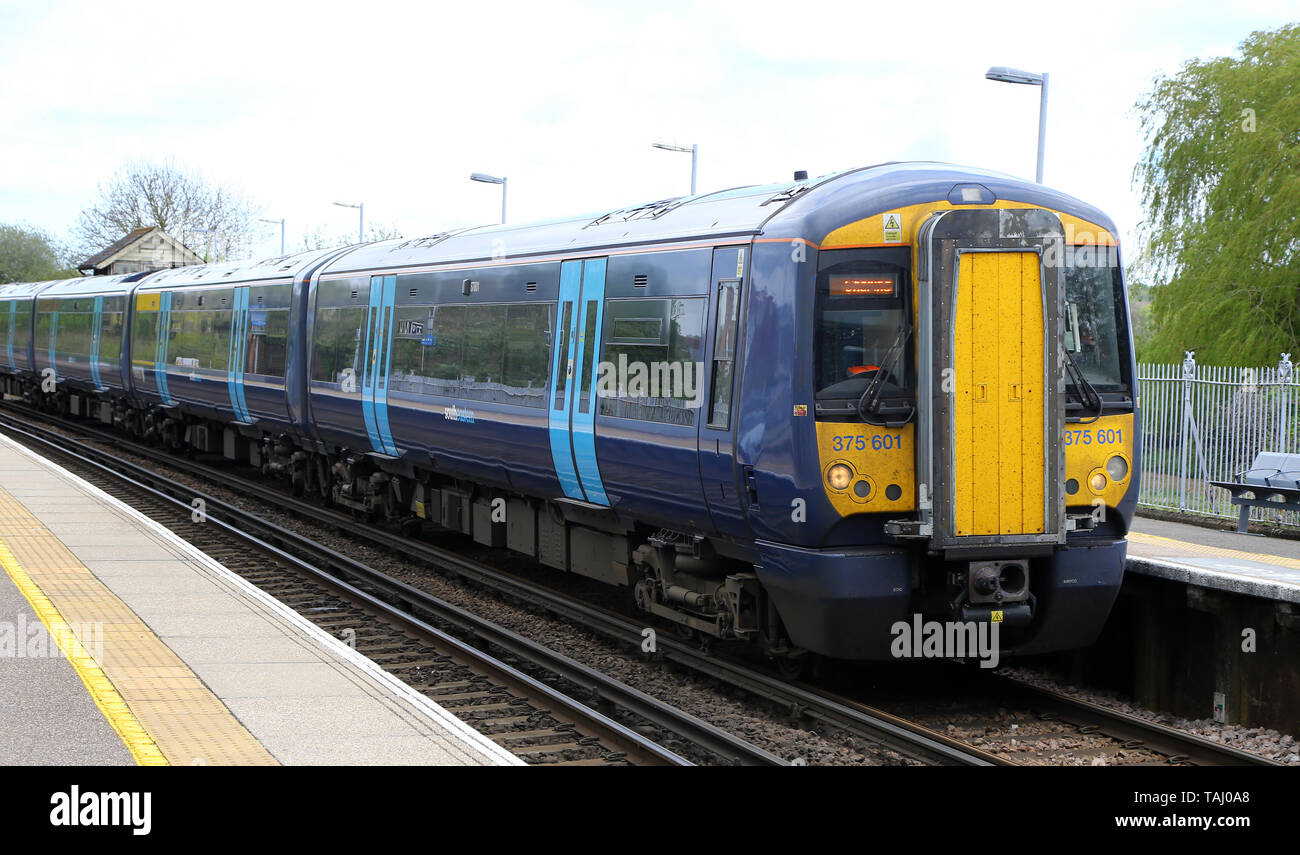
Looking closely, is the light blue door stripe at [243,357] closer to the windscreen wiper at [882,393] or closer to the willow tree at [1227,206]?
the windscreen wiper at [882,393]

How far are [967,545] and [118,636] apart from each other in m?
5.54

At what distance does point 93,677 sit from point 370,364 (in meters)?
7.59

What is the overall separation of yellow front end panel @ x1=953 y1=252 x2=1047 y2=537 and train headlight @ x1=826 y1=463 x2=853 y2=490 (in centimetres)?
63

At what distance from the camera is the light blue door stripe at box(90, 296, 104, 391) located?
29469 mm

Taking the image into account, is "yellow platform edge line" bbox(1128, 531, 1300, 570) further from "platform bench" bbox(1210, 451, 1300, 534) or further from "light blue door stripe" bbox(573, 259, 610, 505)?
"light blue door stripe" bbox(573, 259, 610, 505)

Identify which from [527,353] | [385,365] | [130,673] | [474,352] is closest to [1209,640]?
[527,353]

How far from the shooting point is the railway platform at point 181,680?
6.42 metres

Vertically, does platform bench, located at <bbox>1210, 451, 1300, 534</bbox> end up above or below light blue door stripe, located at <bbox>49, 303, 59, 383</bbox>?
below

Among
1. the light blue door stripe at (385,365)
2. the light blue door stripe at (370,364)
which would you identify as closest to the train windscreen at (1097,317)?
the light blue door stripe at (385,365)

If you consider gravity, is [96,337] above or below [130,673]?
above

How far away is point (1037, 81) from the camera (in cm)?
1750

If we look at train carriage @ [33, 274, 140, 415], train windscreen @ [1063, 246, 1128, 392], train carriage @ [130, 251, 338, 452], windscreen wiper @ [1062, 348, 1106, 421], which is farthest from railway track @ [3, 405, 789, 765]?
train carriage @ [33, 274, 140, 415]

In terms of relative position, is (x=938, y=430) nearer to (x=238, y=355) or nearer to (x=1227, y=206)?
(x=238, y=355)

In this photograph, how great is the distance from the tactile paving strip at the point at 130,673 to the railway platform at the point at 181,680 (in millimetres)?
11
